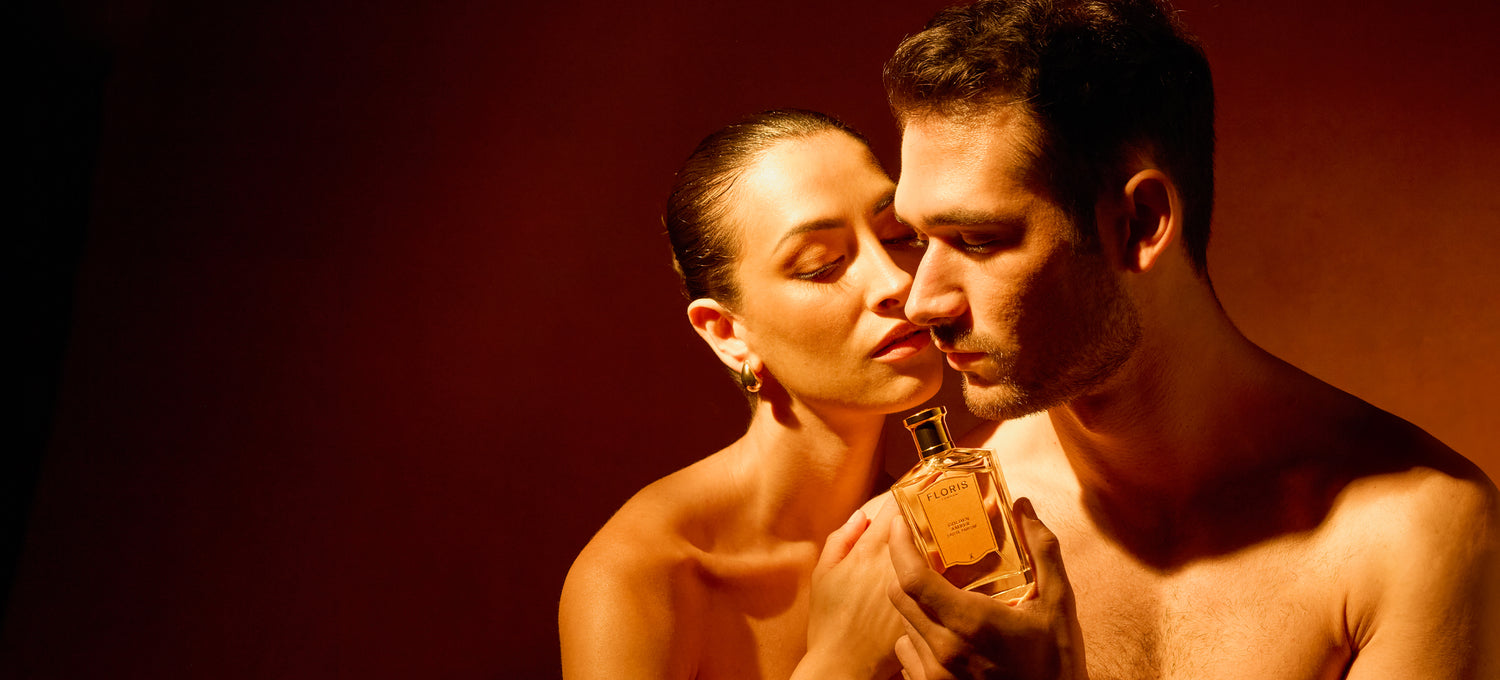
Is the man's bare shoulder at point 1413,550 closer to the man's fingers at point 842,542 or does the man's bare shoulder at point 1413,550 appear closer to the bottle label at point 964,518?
the bottle label at point 964,518

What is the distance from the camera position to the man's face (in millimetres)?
1158

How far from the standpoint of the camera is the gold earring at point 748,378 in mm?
1550

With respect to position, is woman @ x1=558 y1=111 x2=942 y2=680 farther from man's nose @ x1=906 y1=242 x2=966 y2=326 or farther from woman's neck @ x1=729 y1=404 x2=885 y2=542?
man's nose @ x1=906 y1=242 x2=966 y2=326

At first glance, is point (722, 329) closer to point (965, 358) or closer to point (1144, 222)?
point (965, 358)

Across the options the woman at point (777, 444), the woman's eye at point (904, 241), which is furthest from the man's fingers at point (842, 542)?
the woman's eye at point (904, 241)

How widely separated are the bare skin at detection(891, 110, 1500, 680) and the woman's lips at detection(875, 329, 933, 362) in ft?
0.55

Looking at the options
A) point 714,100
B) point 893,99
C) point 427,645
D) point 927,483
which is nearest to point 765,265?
point 893,99

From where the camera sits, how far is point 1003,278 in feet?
3.82

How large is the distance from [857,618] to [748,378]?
0.39 m

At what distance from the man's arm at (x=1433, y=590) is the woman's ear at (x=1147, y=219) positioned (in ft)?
1.20

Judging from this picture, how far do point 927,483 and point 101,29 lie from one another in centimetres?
139

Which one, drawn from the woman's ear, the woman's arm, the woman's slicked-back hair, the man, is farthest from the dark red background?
the woman's ear

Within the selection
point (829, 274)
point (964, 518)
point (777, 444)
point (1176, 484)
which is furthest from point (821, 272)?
point (1176, 484)

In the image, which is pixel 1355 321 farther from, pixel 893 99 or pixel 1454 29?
pixel 893 99
